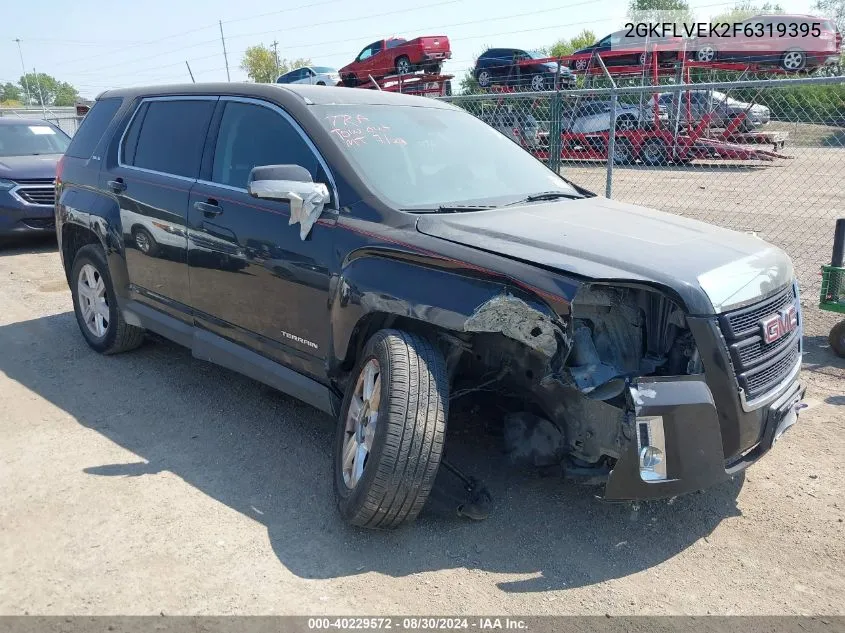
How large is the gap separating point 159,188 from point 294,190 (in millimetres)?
1551

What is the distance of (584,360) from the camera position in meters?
3.07

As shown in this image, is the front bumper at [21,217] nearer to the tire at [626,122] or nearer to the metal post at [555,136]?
the metal post at [555,136]

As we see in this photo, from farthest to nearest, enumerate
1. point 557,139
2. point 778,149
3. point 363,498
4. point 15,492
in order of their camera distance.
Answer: point 778,149, point 557,139, point 15,492, point 363,498

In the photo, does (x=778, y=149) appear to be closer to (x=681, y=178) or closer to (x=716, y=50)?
(x=681, y=178)

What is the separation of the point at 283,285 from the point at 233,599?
161cm

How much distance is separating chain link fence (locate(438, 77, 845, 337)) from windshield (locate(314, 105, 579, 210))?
4840 millimetres

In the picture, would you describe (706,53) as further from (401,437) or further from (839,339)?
(401,437)

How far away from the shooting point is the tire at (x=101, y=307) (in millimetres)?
5434

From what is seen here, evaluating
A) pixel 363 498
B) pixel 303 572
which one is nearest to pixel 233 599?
pixel 303 572

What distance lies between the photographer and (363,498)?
3.10 metres

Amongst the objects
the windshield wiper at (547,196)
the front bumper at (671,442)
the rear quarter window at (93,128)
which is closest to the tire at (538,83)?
the rear quarter window at (93,128)

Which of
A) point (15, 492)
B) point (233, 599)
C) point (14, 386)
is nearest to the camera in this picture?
point (233, 599)

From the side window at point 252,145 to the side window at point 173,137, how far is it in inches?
8.4

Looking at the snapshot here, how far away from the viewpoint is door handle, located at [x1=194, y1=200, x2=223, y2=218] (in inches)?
167
